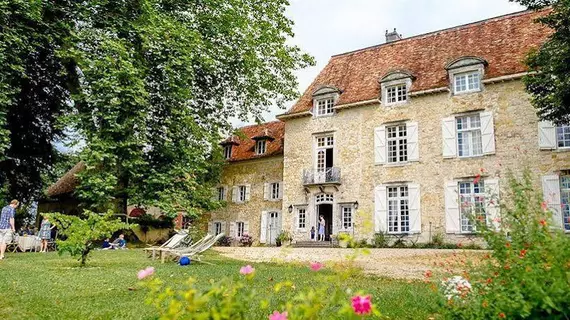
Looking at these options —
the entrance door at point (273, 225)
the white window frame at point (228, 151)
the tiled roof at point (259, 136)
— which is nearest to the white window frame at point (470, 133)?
the tiled roof at point (259, 136)

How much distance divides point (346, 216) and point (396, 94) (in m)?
6.23

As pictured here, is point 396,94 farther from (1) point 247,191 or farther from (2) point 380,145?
(1) point 247,191

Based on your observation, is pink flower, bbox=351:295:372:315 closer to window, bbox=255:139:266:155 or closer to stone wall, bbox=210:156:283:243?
stone wall, bbox=210:156:283:243

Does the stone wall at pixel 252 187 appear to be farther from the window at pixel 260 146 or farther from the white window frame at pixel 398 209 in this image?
the white window frame at pixel 398 209

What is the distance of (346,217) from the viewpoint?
21.6 meters

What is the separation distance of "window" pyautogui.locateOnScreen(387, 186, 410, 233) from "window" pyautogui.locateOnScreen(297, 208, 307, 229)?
443 cm

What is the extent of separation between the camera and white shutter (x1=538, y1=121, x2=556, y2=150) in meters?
17.0

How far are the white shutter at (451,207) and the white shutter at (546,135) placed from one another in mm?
3573

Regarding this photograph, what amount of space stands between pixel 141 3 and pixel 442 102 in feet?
42.6

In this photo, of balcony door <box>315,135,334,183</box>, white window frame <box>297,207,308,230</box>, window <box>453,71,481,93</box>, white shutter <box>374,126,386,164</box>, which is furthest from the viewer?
white window frame <box>297,207,308,230</box>

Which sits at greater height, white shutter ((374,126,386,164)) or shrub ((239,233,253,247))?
white shutter ((374,126,386,164))

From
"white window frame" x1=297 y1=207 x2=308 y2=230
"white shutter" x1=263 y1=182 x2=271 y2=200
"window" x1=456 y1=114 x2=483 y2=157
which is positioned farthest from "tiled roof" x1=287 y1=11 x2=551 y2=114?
"white window frame" x1=297 y1=207 x2=308 y2=230

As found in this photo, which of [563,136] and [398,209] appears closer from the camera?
[563,136]

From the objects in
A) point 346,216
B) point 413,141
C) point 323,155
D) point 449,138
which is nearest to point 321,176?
point 323,155
